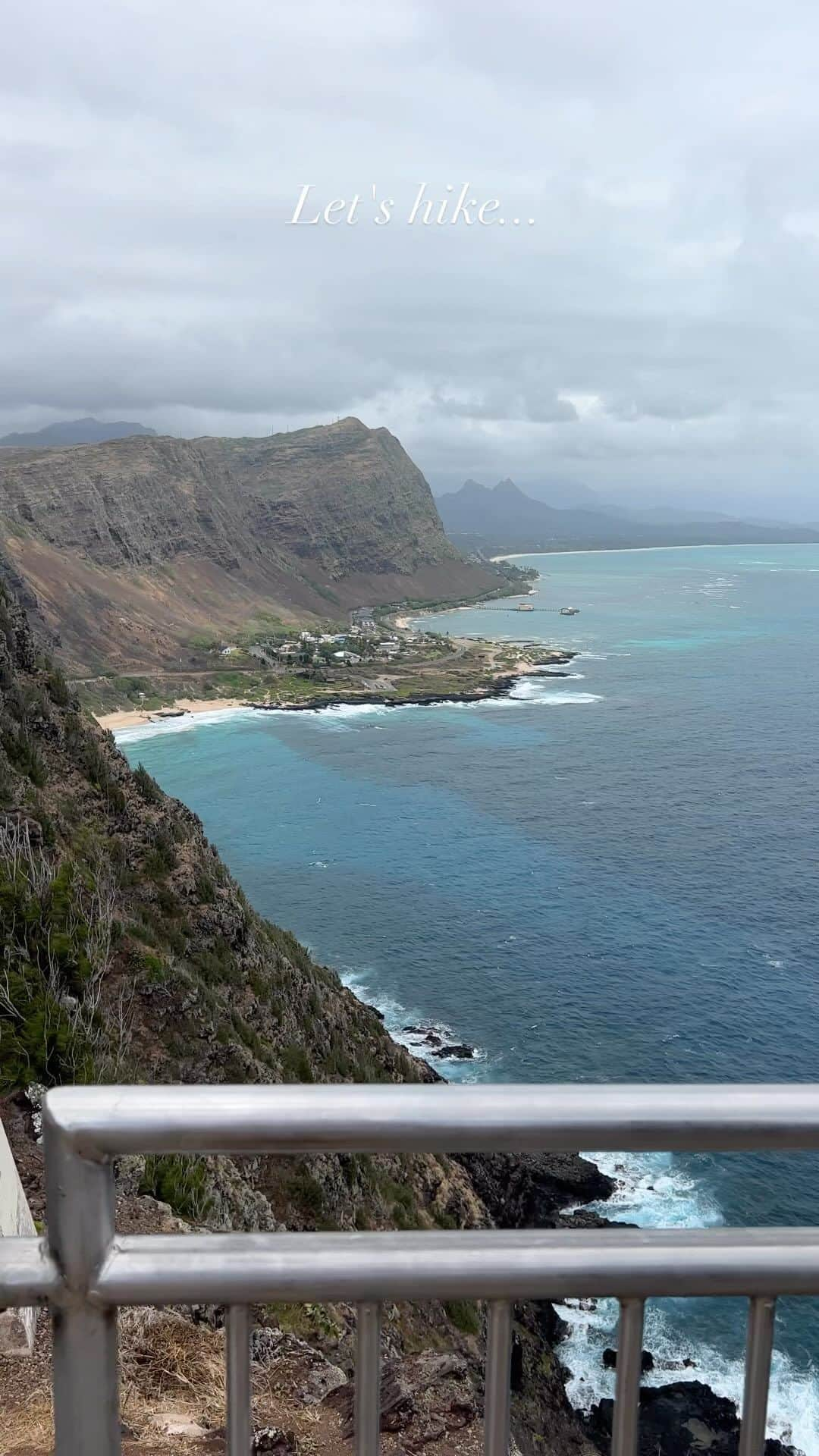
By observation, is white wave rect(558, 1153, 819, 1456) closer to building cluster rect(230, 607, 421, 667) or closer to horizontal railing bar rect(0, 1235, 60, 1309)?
horizontal railing bar rect(0, 1235, 60, 1309)

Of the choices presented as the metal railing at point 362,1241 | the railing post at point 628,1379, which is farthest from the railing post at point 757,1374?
the railing post at point 628,1379

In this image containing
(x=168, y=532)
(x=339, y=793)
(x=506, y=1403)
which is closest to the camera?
(x=506, y=1403)

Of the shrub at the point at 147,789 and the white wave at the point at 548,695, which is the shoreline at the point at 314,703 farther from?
the shrub at the point at 147,789

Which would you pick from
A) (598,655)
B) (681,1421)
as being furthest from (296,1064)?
(598,655)

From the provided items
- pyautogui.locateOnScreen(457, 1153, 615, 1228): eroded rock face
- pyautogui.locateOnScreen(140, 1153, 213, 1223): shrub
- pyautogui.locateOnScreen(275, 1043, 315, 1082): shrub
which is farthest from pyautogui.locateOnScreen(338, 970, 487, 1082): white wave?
pyautogui.locateOnScreen(140, 1153, 213, 1223): shrub

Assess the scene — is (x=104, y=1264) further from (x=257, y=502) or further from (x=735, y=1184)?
(x=257, y=502)

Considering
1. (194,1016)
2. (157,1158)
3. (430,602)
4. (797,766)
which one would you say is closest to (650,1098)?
(157,1158)
